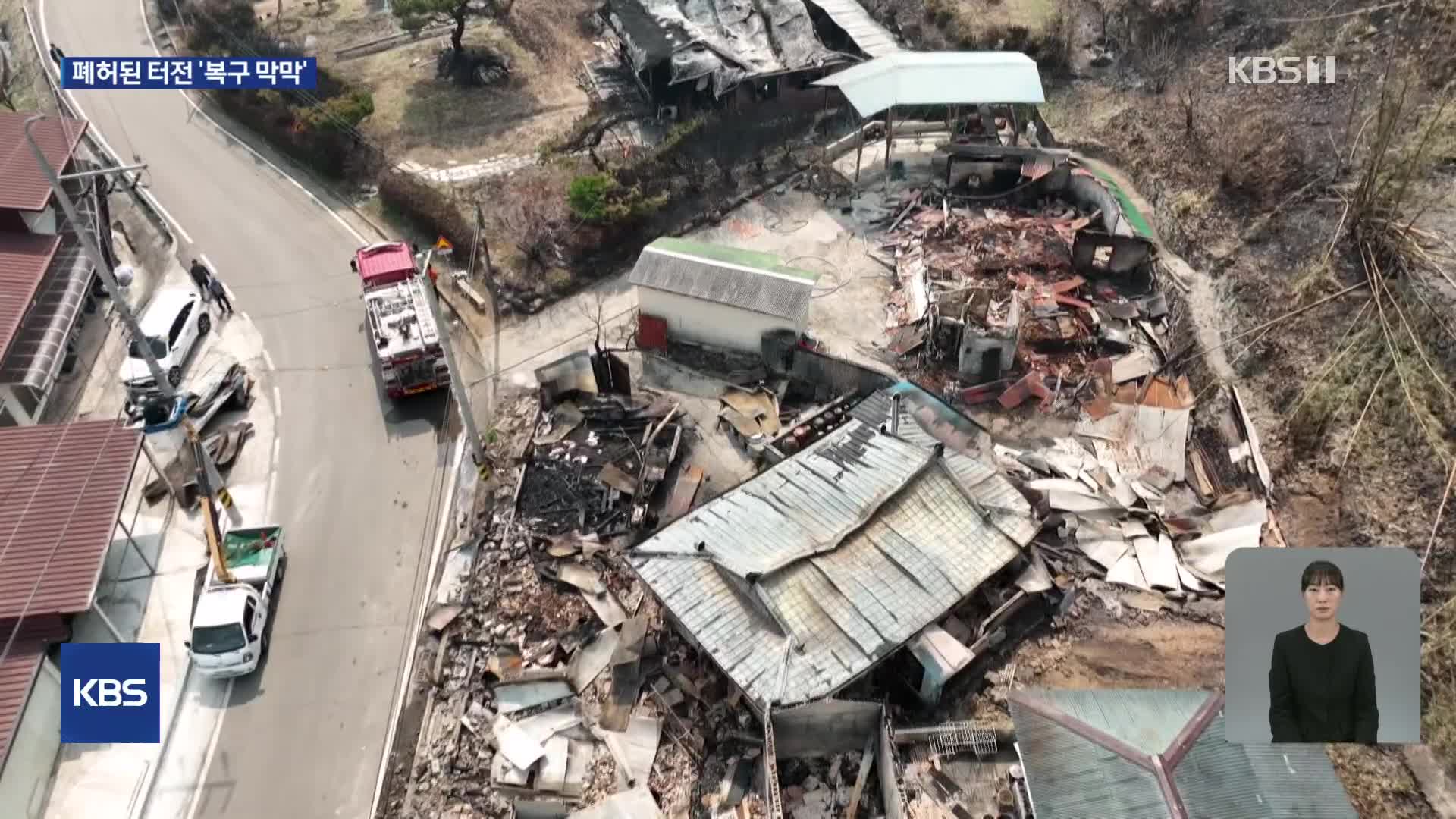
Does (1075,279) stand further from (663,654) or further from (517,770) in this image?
(517,770)

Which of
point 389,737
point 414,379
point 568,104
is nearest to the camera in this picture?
point 389,737

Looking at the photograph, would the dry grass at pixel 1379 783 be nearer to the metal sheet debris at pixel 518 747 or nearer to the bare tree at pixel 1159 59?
the metal sheet debris at pixel 518 747

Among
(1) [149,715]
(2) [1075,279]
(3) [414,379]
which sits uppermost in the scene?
(2) [1075,279]

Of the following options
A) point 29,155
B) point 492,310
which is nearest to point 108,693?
point 492,310

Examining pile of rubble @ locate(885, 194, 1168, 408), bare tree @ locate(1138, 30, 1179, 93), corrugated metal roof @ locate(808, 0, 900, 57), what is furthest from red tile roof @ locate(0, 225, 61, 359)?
bare tree @ locate(1138, 30, 1179, 93)

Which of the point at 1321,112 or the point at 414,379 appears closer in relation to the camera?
the point at 414,379

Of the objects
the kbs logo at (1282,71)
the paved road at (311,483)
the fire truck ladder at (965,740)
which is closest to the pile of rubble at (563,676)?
the paved road at (311,483)

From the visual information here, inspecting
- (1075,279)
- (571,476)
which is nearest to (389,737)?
(571,476)

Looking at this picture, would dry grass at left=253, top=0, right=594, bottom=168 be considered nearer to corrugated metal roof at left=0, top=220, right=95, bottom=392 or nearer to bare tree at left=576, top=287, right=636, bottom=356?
bare tree at left=576, top=287, right=636, bottom=356
